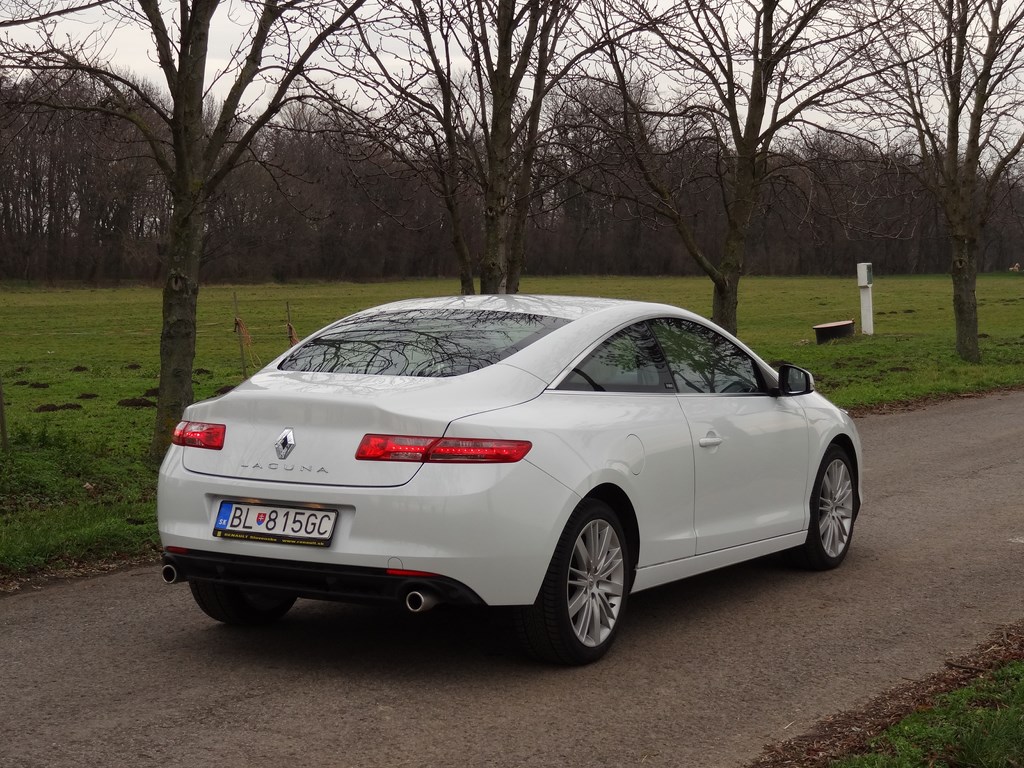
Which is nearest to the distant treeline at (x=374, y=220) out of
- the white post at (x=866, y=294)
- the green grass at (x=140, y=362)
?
the green grass at (x=140, y=362)

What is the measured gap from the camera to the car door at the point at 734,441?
6.41 m

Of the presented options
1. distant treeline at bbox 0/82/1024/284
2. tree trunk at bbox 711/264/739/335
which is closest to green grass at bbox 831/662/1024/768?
distant treeline at bbox 0/82/1024/284

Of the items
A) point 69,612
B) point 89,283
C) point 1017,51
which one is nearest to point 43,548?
point 69,612

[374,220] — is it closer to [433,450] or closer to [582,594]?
[582,594]

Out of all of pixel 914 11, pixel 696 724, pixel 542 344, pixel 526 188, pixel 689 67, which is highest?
pixel 914 11

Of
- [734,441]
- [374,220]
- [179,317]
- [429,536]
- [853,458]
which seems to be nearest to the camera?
[429,536]

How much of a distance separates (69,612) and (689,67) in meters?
11.3

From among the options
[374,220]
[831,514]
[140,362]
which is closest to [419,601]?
[831,514]

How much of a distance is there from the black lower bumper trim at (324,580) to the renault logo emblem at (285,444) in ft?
1.40

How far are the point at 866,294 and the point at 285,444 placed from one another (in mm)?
32166

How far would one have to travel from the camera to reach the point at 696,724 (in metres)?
4.75

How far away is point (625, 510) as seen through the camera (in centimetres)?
581

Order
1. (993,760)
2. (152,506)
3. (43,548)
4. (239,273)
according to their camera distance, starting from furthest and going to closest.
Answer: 1. (239,273)
2. (152,506)
3. (43,548)
4. (993,760)

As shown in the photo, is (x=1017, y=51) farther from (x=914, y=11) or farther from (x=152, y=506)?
(x=152, y=506)
